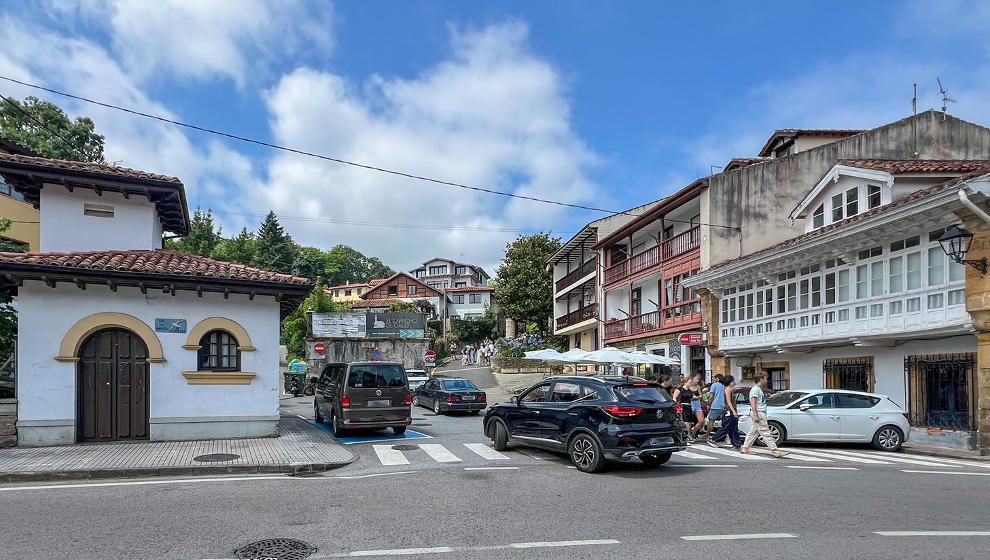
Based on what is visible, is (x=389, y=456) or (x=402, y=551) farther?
(x=389, y=456)

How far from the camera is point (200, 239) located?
228ft

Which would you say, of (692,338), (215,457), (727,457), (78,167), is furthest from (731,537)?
(692,338)

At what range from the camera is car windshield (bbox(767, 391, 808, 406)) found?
14438mm

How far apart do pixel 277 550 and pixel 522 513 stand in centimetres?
276

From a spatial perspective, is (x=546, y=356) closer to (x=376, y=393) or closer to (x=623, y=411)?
(x=376, y=393)

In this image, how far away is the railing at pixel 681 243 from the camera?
2603 centimetres

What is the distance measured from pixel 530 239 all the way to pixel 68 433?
39739mm

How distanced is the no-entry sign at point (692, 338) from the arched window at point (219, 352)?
17.4 meters

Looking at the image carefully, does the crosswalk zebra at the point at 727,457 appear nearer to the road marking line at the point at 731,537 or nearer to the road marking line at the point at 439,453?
the road marking line at the point at 439,453

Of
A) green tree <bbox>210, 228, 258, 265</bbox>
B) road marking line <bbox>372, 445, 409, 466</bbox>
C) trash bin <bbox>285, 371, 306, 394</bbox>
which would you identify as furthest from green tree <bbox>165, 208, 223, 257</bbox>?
road marking line <bbox>372, 445, 409, 466</bbox>

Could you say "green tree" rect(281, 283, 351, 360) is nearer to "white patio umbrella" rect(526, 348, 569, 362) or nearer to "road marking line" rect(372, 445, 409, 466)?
"white patio umbrella" rect(526, 348, 569, 362)

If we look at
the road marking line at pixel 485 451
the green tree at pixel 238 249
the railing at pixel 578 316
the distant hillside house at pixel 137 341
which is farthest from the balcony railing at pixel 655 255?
the green tree at pixel 238 249

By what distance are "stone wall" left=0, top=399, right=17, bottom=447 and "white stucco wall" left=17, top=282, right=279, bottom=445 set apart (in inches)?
5.2

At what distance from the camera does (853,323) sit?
16.8m
